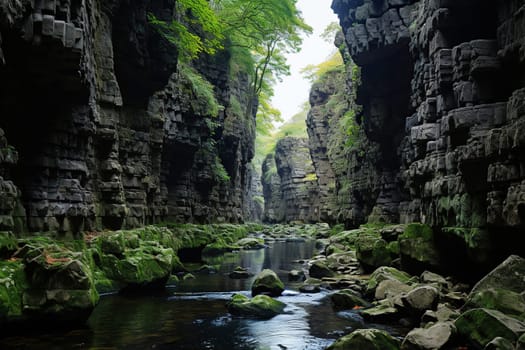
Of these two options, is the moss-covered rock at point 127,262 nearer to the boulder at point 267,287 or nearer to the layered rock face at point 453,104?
Answer: the boulder at point 267,287

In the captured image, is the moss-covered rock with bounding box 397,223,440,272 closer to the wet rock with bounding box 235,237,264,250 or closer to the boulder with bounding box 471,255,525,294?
the boulder with bounding box 471,255,525,294

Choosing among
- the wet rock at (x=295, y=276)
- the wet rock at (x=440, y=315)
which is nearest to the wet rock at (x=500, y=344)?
the wet rock at (x=440, y=315)

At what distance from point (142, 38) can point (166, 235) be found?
810 centimetres

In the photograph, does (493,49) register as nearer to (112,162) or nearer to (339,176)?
(112,162)

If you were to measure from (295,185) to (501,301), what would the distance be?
1982 inches

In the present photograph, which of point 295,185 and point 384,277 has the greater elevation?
point 295,185

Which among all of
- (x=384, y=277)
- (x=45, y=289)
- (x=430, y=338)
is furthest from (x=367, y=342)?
(x=45, y=289)

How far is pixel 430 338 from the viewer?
6.64 m

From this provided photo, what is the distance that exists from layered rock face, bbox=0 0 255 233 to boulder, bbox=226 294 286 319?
507 centimetres

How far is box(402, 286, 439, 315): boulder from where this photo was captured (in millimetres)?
8766

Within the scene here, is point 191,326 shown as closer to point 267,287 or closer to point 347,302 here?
point 267,287

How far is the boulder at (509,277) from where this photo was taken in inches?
302

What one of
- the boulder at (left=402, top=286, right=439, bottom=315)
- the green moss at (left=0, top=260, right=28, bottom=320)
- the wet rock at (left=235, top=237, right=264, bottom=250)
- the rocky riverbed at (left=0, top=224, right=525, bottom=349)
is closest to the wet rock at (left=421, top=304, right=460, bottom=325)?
the rocky riverbed at (left=0, top=224, right=525, bottom=349)

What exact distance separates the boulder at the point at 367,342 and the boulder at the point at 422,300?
7.68 feet
